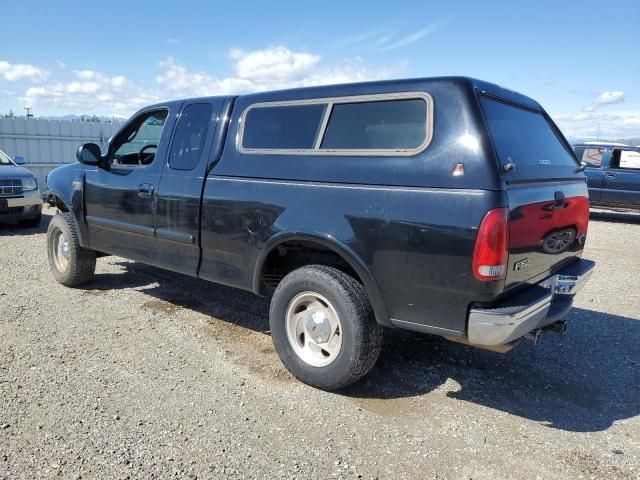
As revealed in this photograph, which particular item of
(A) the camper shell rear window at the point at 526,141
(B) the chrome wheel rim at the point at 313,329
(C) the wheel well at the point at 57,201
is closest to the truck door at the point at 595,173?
(A) the camper shell rear window at the point at 526,141

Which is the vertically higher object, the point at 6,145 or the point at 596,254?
the point at 6,145

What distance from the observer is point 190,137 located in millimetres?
4301

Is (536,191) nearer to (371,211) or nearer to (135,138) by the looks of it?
(371,211)

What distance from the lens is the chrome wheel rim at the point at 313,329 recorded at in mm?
3393

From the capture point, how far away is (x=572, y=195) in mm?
3529

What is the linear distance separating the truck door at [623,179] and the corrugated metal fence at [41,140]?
48.8 ft

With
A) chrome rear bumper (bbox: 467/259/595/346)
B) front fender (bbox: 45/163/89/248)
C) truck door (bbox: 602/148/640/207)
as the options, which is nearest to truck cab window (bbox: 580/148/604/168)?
truck door (bbox: 602/148/640/207)

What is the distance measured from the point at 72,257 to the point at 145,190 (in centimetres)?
167

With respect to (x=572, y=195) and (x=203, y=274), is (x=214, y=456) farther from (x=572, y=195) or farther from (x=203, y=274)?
(x=572, y=195)

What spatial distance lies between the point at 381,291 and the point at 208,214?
63.9 inches

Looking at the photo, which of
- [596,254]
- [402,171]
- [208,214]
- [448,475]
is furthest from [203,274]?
[596,254]

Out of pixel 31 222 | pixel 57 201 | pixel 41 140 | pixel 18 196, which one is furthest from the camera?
pixel 41 140

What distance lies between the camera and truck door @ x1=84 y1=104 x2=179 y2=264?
450 cm

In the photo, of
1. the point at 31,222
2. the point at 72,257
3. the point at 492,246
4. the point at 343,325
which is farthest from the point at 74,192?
the point at 31,222
